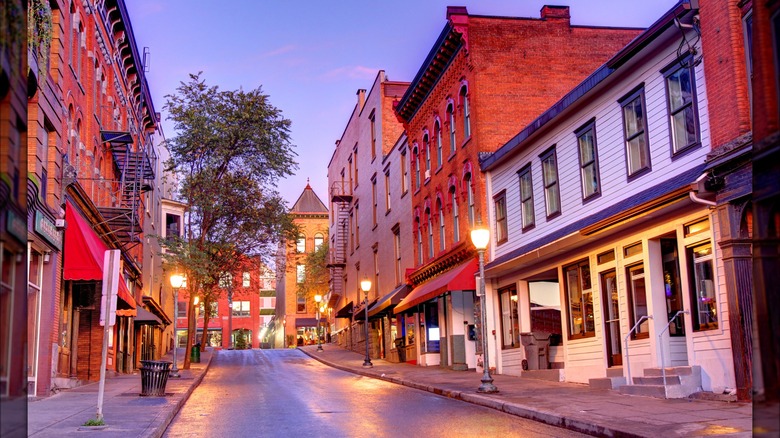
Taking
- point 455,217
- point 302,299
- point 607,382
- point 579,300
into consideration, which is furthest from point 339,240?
point 607,382

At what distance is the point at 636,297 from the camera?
1711 cm

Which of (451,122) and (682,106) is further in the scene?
(451,122)

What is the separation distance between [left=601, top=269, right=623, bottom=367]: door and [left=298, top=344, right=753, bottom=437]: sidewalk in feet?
3.17

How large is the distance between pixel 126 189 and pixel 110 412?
18790 mm

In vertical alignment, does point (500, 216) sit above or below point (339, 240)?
below

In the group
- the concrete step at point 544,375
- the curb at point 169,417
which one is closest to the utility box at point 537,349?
the concrete step at point 544,375

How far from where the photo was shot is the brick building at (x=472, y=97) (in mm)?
26219

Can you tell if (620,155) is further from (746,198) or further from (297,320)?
(297,320)

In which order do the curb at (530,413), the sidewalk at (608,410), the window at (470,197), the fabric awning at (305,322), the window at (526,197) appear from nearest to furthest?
the sidewalk at (608,410)
the curb at (530,413)
the window at (526,197)
the window at (470,197)
the fabric awning at (305,322)

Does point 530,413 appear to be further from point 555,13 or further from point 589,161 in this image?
point 555,13

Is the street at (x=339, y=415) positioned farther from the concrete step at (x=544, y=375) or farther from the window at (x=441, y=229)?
the window at (x=441, y=229)

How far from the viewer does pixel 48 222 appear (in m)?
18.4

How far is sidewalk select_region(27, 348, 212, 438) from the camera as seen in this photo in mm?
11352

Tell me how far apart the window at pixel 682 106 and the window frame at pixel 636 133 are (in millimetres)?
995
